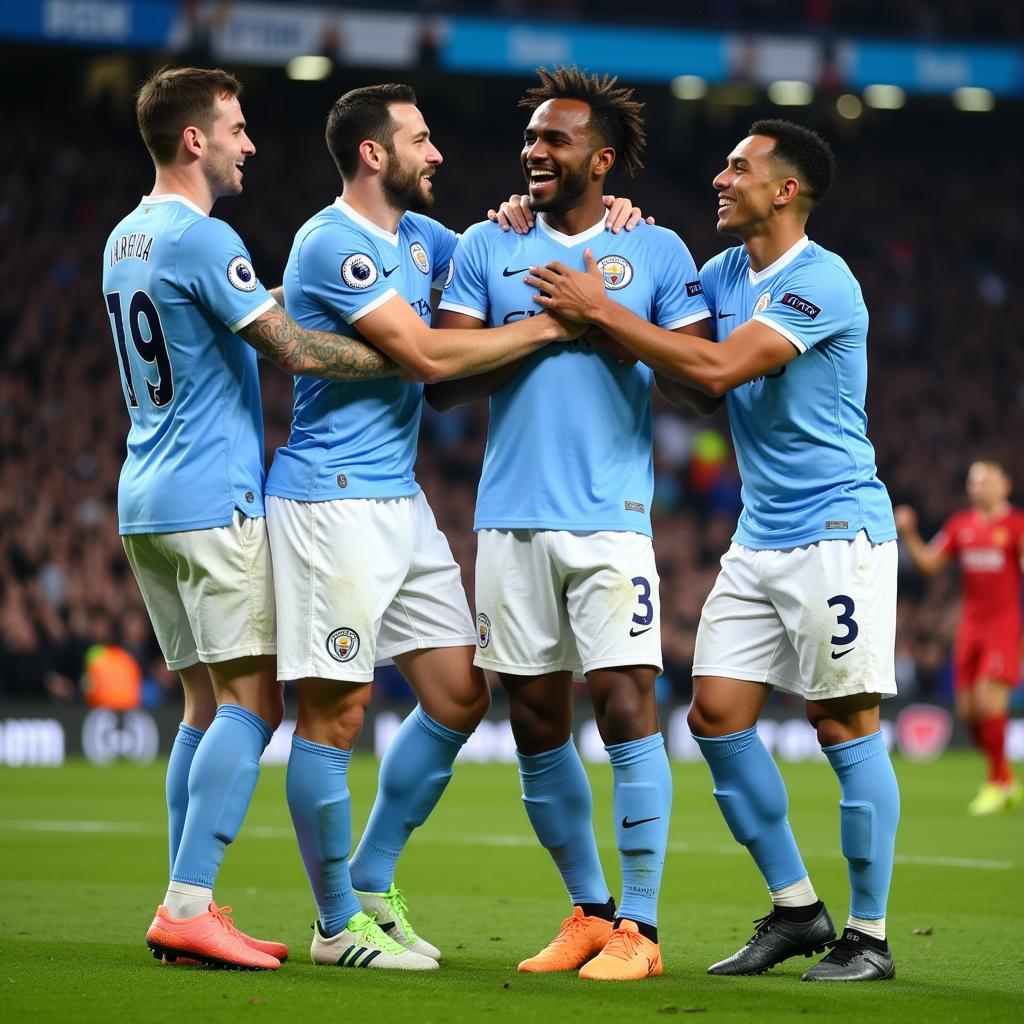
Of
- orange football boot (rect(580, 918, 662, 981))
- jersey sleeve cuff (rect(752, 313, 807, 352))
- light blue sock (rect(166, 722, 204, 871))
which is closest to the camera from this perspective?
orange football boot (rect(580, 918, 662, 981))

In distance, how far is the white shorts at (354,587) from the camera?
15.7 feet

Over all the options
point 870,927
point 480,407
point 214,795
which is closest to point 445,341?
point 214,795

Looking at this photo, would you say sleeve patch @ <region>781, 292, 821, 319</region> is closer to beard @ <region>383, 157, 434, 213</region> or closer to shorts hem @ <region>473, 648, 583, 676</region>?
beard @ <region>383, 157, 434, 213</region>

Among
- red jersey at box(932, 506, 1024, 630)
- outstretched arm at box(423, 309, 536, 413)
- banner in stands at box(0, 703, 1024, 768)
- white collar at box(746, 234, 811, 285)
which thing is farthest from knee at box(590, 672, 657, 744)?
banner in stands at box(0, 703, 1024, 768)

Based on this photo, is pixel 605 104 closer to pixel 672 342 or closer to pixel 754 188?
pixel 754 188

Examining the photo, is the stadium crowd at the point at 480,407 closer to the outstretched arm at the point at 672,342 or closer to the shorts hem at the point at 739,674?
the shorts hem at the point at 739,674

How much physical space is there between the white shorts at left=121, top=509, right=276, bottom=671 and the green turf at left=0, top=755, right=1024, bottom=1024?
944mm

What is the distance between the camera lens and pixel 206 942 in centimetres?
469

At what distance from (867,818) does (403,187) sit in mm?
2356

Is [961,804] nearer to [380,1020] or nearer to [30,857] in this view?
[30,857]

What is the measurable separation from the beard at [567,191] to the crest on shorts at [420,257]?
0.39 metres

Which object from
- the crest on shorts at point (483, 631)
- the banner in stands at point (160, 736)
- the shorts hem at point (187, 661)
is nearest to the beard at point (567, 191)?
the crest on shorts at point (483, 631)

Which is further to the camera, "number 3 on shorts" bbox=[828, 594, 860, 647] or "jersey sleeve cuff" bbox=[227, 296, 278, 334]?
"number 3 on shorts" bbox=[828, 594, 860, 647]

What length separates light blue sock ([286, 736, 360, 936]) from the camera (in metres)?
4.82
